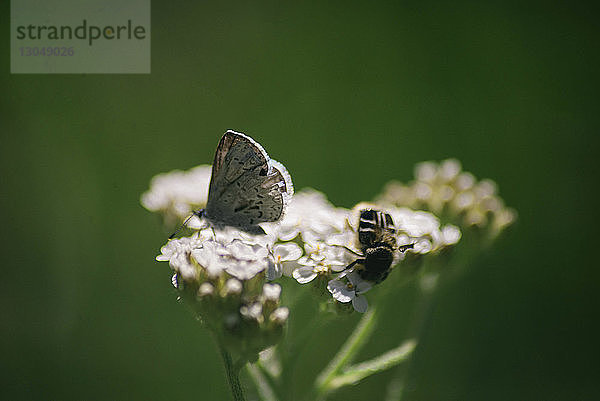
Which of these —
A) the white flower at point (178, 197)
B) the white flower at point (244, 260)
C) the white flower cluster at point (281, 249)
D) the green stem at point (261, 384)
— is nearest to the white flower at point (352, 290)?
the white flower cluster at point (281, 249)

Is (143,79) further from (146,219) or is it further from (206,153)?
(146,219)

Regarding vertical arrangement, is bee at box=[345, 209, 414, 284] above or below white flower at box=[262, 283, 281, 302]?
above

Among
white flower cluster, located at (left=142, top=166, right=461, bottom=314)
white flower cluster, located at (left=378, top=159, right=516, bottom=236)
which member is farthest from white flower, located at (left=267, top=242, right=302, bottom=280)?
white flower cluster, located at (left=378, top=159, right=516, bottom=236)

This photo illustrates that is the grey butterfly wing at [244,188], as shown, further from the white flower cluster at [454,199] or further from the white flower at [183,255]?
the white flower cluster at [454,199]

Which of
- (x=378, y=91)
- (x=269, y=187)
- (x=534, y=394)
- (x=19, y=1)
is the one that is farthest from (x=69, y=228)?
(x=534, y=394)

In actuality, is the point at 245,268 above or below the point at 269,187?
below

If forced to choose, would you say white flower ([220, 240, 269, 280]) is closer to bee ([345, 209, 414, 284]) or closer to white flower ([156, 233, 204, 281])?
white flower ([156, 233, 204, 281])
